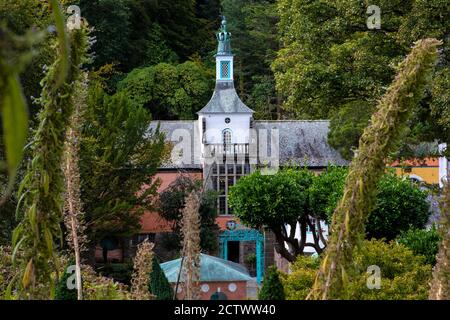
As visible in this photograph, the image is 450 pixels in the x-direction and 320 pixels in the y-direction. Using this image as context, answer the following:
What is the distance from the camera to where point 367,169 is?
13.9ft

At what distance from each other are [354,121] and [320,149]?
16941 millimetres

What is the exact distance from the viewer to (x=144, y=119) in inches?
1254

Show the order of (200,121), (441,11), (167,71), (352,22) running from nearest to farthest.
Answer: (441,11), (352,22), (200,121), (167,71)

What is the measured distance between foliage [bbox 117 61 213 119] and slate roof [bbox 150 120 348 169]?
5489 millimetres

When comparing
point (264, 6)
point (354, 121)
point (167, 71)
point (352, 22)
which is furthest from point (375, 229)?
point (264, 6)

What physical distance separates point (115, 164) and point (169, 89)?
17.5 meters

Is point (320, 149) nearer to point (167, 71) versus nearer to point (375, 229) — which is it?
point (167, 71)

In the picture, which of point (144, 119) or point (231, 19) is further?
point (231, 19)

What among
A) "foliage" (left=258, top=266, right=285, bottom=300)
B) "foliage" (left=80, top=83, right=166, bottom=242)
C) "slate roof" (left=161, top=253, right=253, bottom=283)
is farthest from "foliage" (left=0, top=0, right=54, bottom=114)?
"foliage" (left=258, top=266, right=285, bottom=300)

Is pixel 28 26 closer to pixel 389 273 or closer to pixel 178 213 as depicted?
pixel 178 213

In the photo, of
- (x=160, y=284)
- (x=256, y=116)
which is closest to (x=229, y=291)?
(x=160, y=284)

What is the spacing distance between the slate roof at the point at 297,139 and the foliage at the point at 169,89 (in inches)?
216

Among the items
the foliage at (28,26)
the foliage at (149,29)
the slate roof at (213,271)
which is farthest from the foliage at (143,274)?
the foliage at (149,29)

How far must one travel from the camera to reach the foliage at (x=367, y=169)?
4.18 m
